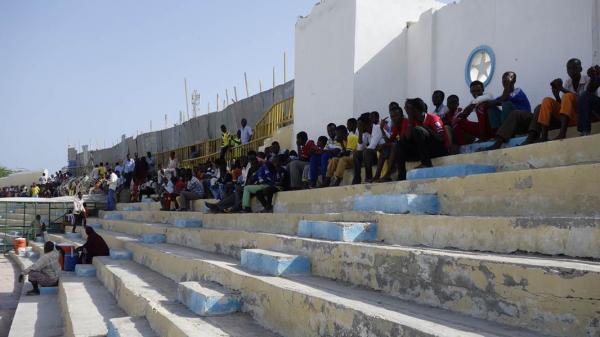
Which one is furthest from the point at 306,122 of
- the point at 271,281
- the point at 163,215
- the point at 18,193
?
the point at 18,193

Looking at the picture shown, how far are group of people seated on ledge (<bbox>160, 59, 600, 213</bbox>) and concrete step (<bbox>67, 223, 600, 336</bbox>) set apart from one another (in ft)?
7.15

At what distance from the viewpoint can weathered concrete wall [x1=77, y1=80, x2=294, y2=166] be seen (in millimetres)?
14523

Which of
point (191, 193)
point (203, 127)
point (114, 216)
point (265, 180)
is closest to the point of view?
point (265, 180)

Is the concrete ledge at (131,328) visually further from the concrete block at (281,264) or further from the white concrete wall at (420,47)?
the white concrete wall at (420,47)

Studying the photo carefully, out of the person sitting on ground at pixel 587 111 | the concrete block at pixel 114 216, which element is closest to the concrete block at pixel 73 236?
the concrete block at pixel 114 216

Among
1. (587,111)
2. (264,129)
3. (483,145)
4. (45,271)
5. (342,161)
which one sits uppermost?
(264,129)

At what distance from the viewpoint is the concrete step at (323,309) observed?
2.31 metres

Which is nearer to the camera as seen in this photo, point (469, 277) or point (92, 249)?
point (469, 277)

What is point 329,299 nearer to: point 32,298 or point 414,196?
point 414,196

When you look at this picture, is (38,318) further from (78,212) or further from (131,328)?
(78,212)

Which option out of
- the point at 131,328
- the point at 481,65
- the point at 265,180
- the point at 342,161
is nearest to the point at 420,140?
the point at 342,161

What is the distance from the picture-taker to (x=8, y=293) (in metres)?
9.62

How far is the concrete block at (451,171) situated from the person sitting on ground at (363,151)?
101 cm

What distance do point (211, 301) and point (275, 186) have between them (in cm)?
413
